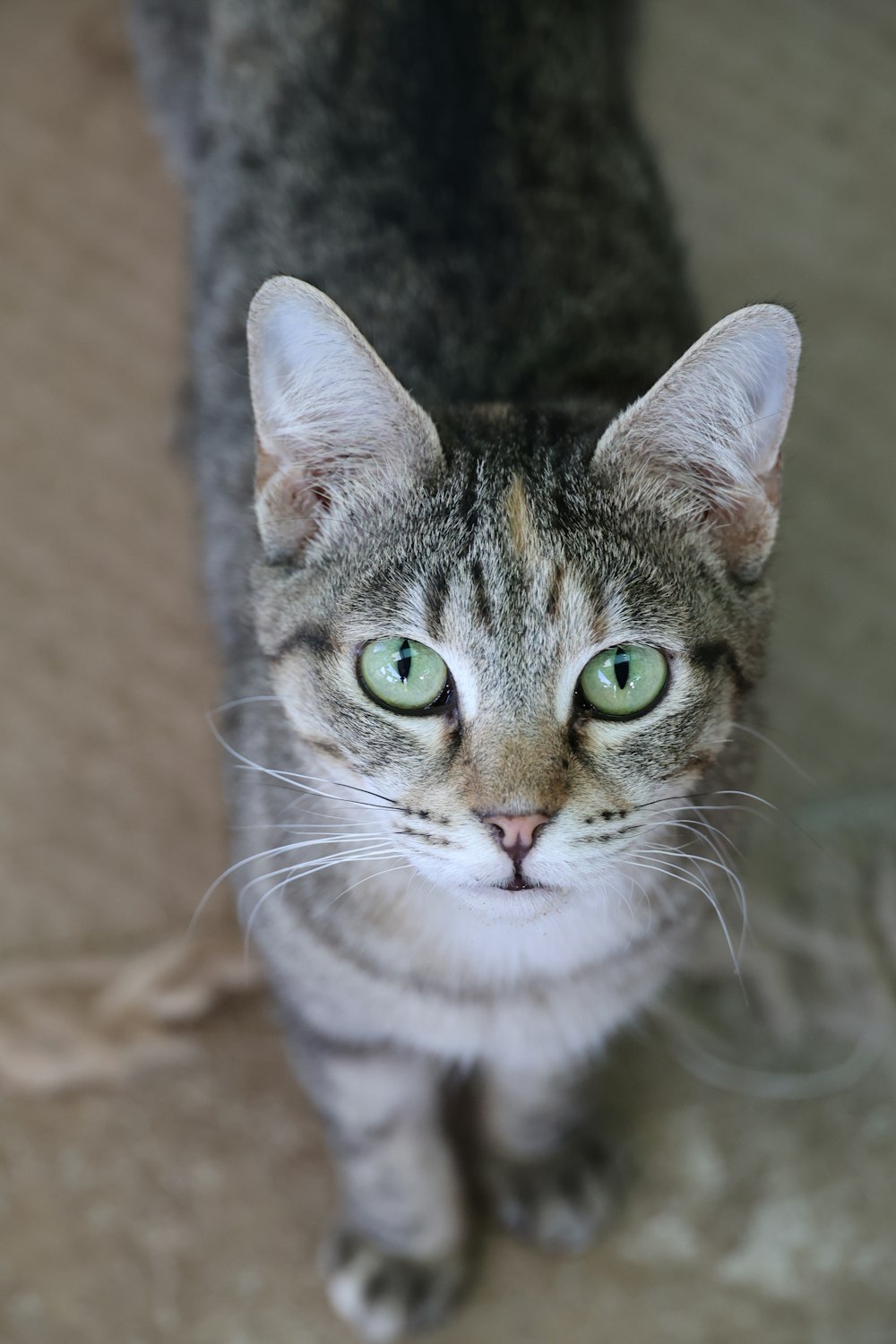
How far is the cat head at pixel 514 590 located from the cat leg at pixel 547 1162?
495 millimetres

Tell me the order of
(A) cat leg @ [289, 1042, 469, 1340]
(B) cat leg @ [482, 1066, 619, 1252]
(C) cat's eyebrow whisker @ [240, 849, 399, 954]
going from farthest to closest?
(B) cat leg @ [482, 1066, 619, 1252]
(A) cat leg @ [289, 1042, 469, 1340]
(C) cat's eyebrow whisker @ [240, 849, 399, 954]

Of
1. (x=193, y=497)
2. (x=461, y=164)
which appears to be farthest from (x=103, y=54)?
(x=461, y=164)

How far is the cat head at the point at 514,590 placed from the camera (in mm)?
894

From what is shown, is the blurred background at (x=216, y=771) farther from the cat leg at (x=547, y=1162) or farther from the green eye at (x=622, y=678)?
the green eye at (x=622, y=678)

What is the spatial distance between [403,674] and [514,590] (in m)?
0.11

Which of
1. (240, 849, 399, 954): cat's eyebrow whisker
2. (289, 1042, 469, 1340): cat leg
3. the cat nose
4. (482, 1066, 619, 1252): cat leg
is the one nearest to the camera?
the cat nose

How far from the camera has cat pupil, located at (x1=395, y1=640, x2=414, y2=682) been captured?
936 mm

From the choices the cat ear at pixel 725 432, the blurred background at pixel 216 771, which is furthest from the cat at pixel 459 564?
the blurred background at pixel 216 771

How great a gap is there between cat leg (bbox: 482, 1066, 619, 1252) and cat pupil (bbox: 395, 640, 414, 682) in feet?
2.05

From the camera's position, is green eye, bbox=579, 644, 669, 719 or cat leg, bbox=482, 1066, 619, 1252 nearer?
green eye, bbox=579, 644, 669, 719

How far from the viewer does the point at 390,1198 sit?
4.34ft

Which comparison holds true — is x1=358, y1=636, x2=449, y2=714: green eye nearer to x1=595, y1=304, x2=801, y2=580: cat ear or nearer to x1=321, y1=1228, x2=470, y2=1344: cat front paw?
x1=595, y1=304, x2=801, y2=580: cat ear

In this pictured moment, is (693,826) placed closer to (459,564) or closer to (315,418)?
(459,564)

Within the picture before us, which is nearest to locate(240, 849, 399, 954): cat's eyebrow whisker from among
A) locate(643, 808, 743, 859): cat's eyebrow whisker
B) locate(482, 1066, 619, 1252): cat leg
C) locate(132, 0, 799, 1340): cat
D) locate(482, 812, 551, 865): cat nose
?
locate(132, 0, 799, 1340): cat
